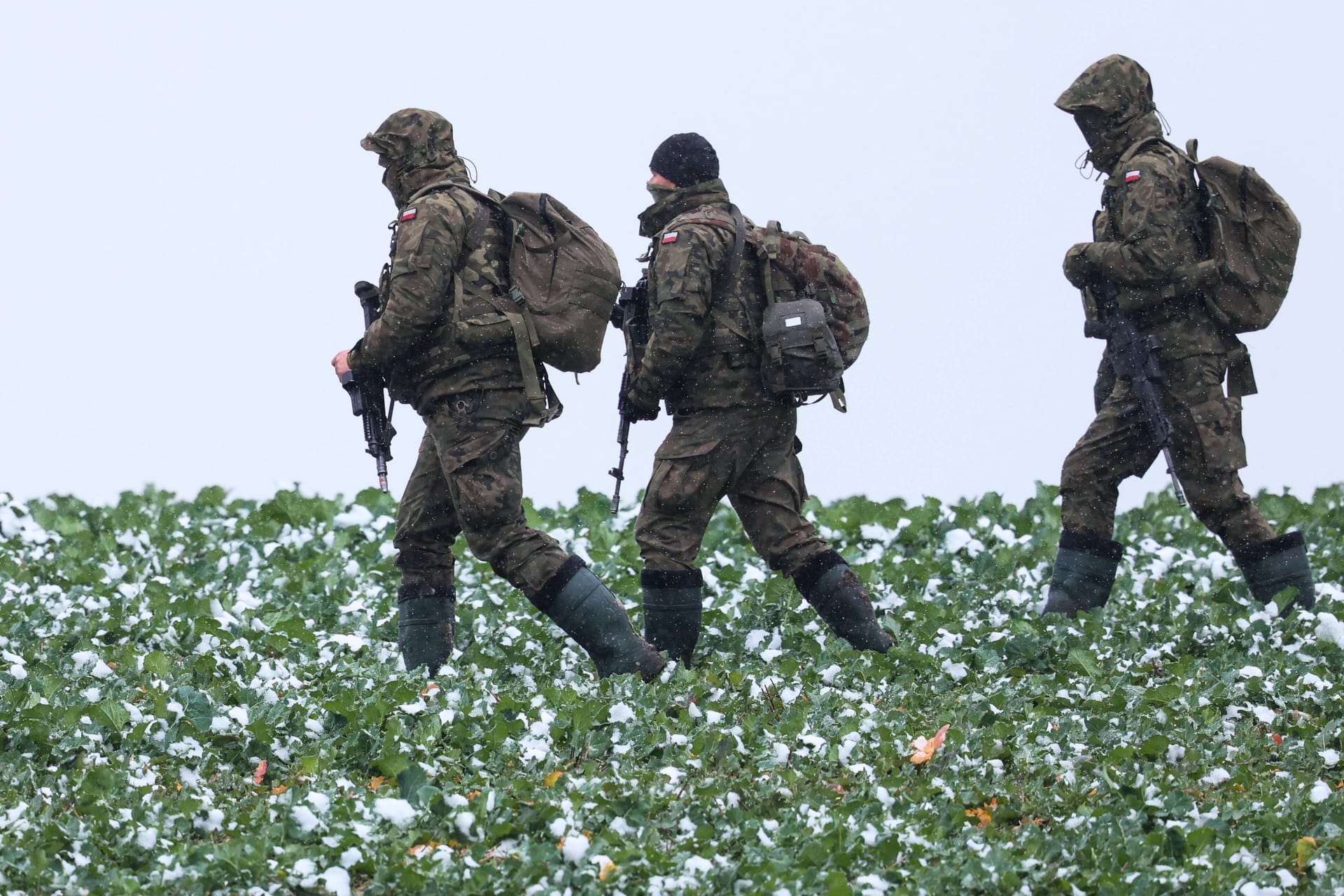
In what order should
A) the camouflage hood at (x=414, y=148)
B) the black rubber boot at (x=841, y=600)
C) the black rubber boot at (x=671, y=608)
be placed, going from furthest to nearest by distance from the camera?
the black rubber boot at (x=841, y=600) → the black rubber boot at (x=671, y=608) → the camouflage hood at (x=414, y=148)

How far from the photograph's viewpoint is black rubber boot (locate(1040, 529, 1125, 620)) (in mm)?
9430

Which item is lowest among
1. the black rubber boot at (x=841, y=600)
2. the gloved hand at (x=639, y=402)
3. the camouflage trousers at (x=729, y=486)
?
the black rubber boot at (x=841, y=600)

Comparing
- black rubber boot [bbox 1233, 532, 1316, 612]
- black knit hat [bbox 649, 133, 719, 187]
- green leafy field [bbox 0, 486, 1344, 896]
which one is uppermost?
black knit hat [bbox 649, 133, 719, 187]

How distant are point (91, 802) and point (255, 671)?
2.27m

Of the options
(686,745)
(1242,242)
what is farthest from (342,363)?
(1242,242)

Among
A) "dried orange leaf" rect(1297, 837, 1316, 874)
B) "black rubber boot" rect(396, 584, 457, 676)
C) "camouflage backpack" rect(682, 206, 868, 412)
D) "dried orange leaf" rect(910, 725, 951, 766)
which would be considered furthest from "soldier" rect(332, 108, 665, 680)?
"dried orange leaf" rect(1297, 837, 1316, 874)

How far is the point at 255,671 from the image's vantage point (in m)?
8.24

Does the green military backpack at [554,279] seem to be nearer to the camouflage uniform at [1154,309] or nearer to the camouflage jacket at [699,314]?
the camouflage jacket at [699,314]

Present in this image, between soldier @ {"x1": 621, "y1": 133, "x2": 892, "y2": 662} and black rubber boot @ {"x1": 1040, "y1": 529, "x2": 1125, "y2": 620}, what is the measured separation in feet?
4.58

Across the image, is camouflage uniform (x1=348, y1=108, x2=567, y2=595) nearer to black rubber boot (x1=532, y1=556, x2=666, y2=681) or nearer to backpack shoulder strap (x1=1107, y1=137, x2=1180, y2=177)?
black rubber boot (x1=532, y1=556, x2=666, y2=681)

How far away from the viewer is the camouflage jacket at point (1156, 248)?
882 centimetres

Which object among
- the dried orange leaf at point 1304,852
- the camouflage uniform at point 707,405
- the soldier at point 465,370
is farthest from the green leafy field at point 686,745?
the camouflage uniform at point 707,405

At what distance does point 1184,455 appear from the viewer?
9141 millimetres

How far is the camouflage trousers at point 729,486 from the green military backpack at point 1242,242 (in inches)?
95.4
